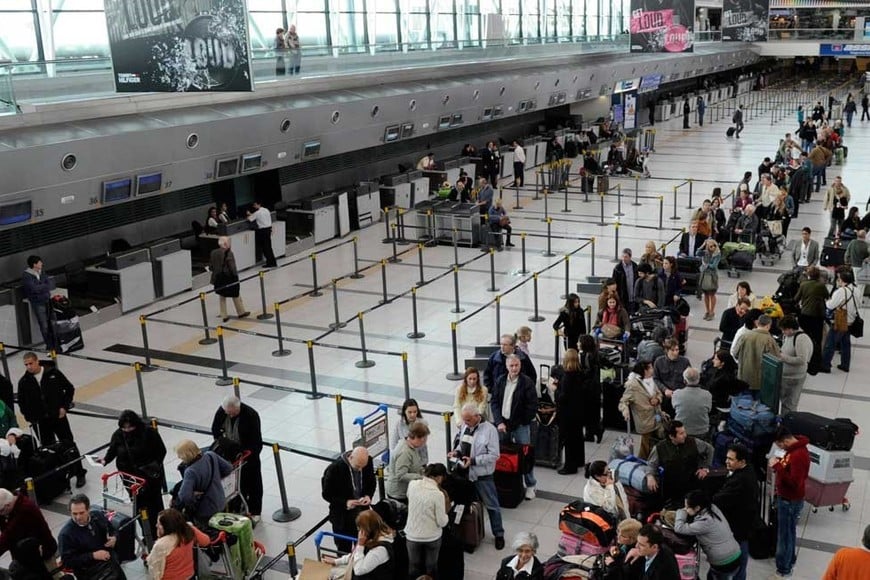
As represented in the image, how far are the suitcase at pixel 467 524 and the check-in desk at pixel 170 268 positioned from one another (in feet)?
34.5

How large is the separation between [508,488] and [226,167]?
11.8 metres

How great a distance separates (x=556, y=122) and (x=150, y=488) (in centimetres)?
3184

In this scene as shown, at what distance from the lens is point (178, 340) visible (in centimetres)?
1498

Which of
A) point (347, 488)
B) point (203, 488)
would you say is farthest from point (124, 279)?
point (347, 488)

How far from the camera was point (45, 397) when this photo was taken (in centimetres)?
1005

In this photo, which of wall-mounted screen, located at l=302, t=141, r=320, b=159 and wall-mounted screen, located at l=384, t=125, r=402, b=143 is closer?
wall-mounted screen, located at l=302, t=141, r=320, b=159

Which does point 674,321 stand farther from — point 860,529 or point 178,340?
point 178,340

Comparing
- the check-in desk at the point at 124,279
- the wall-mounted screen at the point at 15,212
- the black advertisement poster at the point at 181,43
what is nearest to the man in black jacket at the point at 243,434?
the black advertisement poster at the point at 181,43

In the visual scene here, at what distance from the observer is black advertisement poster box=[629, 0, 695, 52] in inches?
1007

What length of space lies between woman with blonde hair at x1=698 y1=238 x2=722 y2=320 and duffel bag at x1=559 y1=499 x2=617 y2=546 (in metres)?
8.12

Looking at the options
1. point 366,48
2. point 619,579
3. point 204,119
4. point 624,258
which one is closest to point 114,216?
point 204,119

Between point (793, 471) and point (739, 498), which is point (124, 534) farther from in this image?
point (793, 471)

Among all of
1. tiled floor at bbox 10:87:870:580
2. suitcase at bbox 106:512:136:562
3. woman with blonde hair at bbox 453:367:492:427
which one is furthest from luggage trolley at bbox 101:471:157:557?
woman with blonde hair at bbox 453:367:492:427

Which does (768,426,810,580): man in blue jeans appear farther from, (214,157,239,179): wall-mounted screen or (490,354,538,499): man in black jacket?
(214,157,239,179): wall-mounted screen
